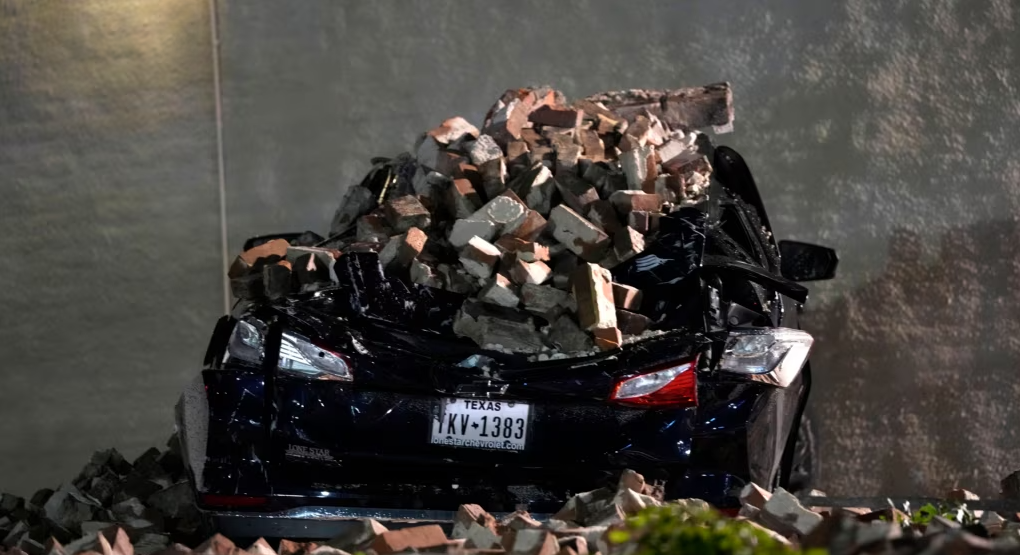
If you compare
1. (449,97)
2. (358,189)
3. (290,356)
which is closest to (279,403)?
(290,356)

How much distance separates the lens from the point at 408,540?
10.2ft

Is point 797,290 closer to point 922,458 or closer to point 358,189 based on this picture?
point 358,189

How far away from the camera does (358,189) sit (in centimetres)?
505

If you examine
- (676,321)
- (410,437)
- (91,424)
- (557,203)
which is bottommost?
(91,424)

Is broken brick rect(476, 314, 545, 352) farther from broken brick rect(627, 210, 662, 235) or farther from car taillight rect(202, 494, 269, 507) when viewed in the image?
car taillight rect(202, 494, 269, 507)

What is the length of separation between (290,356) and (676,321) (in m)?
1.18

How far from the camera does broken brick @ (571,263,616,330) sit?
381 cm

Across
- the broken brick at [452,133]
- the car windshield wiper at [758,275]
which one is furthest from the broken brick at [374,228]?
the car windshield wiper at [758,275]

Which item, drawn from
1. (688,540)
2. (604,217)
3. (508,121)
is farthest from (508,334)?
(688,540)

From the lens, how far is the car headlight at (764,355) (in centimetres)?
381

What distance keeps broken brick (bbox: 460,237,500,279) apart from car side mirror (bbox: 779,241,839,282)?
170 cm

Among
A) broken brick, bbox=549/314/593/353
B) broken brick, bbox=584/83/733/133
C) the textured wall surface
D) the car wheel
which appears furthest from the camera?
the textured wall surface

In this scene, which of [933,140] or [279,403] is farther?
[933,140]

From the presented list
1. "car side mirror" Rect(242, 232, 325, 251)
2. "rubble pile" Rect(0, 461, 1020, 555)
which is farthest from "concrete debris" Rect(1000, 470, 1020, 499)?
"car side mirror" Rect(242, 232, 325, 251)
